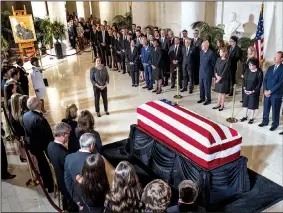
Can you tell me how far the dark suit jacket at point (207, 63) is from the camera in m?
7.06

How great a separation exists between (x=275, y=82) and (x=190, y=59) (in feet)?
8.01

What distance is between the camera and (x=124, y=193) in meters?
2.52

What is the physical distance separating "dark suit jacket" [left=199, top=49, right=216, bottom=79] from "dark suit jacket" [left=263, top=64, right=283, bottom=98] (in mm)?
1435

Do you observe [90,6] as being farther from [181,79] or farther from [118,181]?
[118,181]

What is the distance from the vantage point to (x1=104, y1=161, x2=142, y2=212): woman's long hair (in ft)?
8.20

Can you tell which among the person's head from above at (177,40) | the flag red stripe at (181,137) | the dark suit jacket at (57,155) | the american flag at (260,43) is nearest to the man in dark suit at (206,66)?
the person's head from above at (177,40)

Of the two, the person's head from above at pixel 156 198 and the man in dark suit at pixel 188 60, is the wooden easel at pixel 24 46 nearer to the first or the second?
the man in dark suit at pixel 188 60

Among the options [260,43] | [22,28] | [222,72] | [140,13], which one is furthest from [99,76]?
[22,28]

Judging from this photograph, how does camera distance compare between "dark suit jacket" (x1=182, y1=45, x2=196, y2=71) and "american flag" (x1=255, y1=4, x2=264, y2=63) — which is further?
"dark suit jacket" (x1=182, y1=45, x2=196, y2=71)

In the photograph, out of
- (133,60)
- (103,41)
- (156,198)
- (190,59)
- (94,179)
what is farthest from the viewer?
(103,41)

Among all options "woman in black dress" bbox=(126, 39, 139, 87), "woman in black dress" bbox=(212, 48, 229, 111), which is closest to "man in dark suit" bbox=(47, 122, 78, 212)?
"woman in black dress" bbox=(212, 48, 229, 111)

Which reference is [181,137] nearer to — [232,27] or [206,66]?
[206,66]

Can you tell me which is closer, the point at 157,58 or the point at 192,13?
the point at 157,58

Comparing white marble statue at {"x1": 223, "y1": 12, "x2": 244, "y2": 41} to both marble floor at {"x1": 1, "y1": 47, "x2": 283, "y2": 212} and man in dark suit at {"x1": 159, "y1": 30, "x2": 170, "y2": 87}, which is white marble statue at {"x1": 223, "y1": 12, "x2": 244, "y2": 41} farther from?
marble floor at {"x1": 1, "y1": 47, "x2": 283, "y2": 212}
